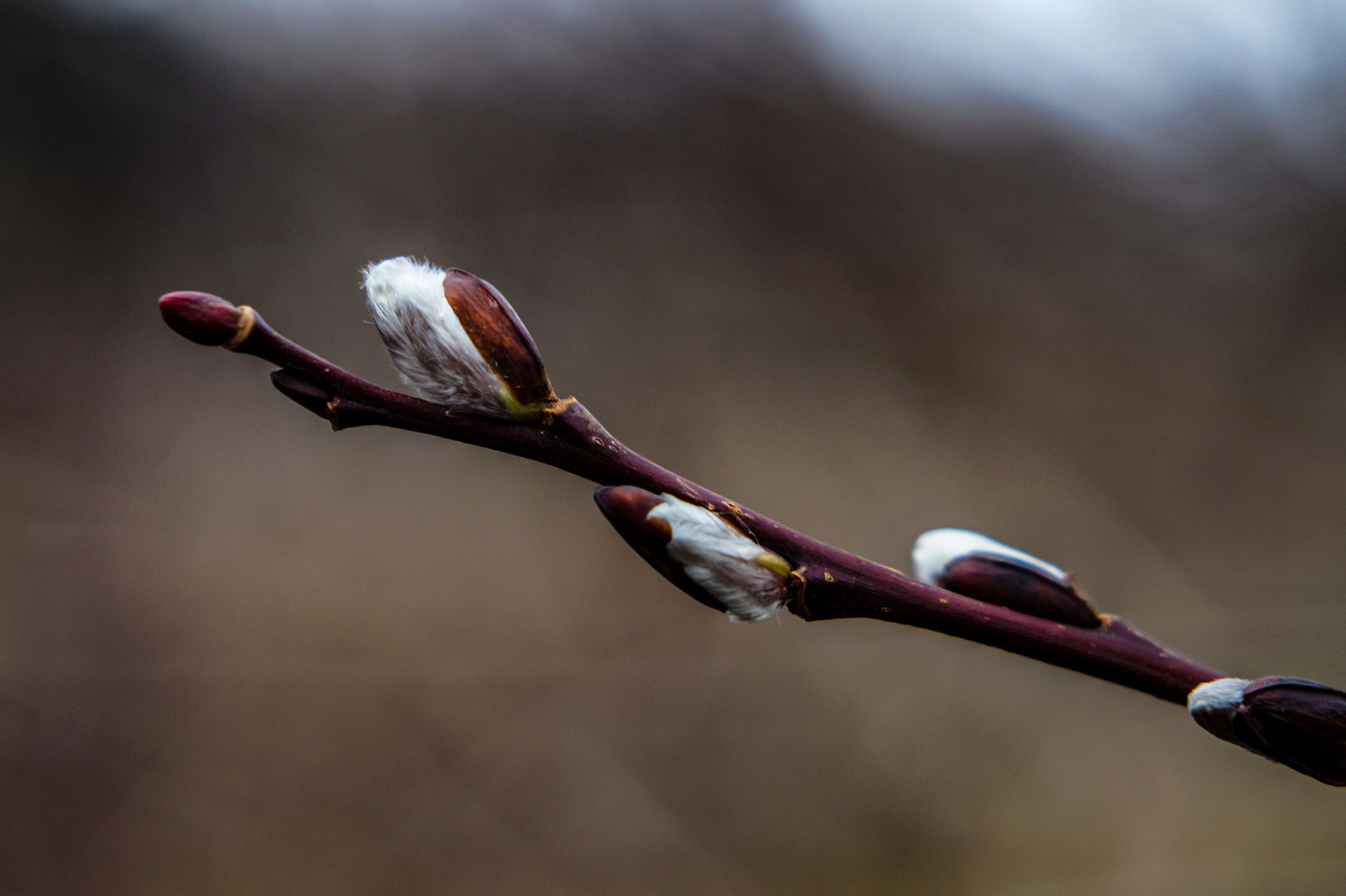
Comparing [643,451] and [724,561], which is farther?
[643,451]

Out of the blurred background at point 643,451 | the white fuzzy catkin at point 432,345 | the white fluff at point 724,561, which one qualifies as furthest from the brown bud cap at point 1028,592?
the blurred background at point 643,451

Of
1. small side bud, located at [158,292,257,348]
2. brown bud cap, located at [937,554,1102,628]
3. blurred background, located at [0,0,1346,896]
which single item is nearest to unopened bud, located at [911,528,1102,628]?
brown bud cap, located at [937,554,1102,628]

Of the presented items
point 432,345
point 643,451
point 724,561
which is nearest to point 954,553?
point 724,561

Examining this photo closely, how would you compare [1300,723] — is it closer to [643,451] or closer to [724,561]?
[724,561]

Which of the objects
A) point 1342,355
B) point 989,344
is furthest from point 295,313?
point 1342,355

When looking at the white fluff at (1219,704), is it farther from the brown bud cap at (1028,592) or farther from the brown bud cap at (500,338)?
the brown bud cap at (500,338)

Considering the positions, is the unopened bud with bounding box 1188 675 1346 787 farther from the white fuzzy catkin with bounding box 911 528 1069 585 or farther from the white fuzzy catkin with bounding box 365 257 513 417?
the white fuzzy catkin with bounding box 365 257 513 417

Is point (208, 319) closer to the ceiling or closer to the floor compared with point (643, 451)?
closer to the floor
